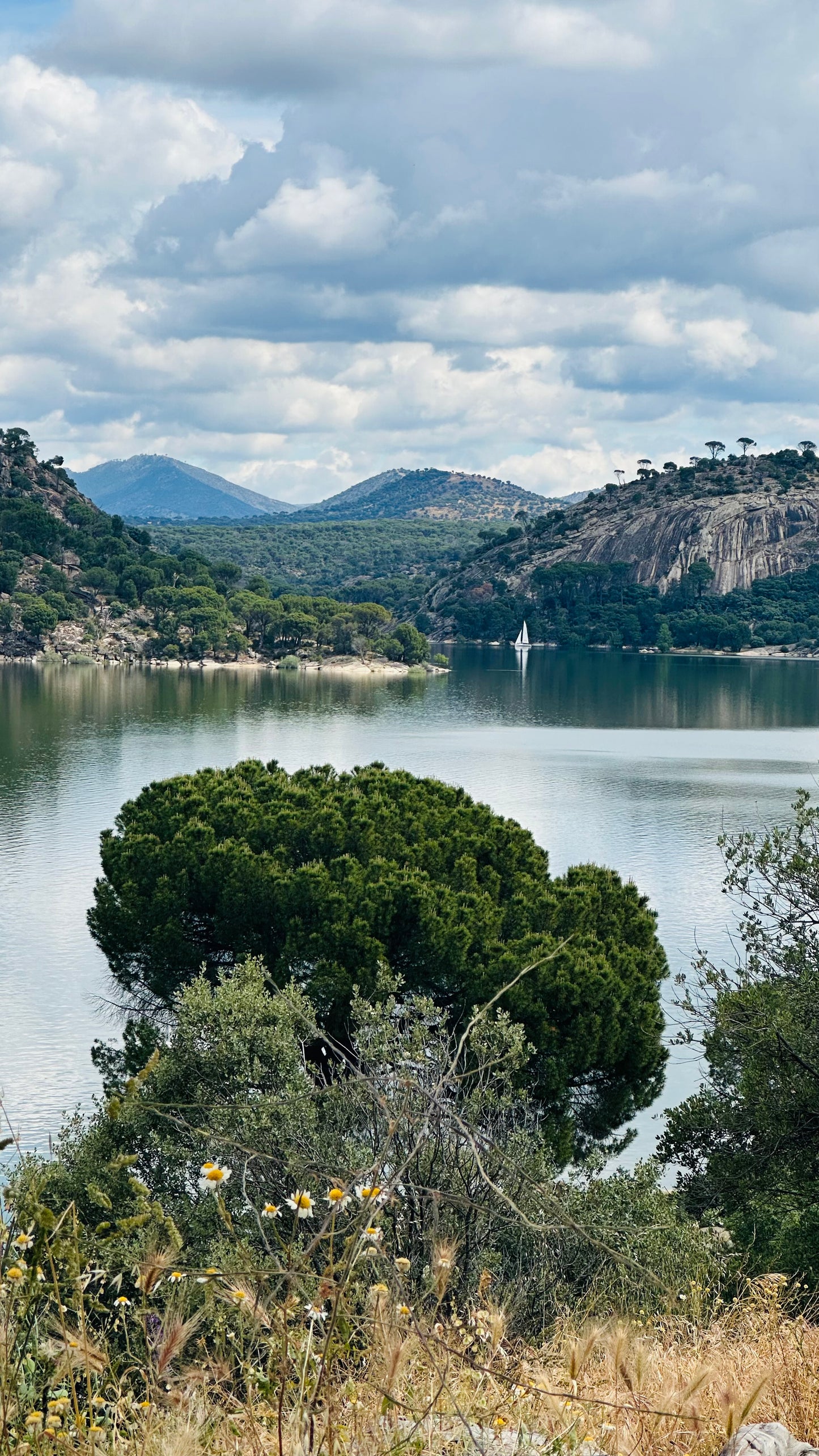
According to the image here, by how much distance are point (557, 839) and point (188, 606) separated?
304 feet

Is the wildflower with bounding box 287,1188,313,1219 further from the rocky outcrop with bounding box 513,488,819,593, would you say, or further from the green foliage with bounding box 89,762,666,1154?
the rocky outcrop with bounding box 513,488,819,593

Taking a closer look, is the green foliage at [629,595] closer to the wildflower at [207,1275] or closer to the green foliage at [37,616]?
the green foliage at [37,616]

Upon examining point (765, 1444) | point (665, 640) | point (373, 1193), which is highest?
point (665, 640)

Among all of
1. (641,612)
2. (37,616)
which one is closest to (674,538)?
(641,612)

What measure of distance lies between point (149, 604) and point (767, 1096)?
119470mm

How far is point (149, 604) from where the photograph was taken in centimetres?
12588

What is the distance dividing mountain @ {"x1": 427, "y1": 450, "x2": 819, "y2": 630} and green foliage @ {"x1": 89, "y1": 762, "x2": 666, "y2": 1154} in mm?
140671

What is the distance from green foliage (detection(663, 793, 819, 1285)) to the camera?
420 inches

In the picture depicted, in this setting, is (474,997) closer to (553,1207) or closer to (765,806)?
(553,1207)

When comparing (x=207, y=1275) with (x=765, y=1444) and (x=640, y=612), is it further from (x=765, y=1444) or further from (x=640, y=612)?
(x=640, y=612)

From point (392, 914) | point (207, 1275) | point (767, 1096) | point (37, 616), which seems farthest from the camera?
point (37, 616)

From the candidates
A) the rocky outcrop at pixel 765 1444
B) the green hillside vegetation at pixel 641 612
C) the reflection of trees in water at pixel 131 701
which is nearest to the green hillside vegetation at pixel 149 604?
the reflection of trees in water at pixel 131 701

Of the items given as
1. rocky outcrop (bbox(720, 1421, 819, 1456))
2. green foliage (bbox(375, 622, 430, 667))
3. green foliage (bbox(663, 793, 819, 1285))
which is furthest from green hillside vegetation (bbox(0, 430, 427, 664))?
rocky outcrop (bbox(720, 1421, 819, 1456))

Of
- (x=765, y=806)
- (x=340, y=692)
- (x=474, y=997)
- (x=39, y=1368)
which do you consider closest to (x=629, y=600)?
(x=340, y=692)
